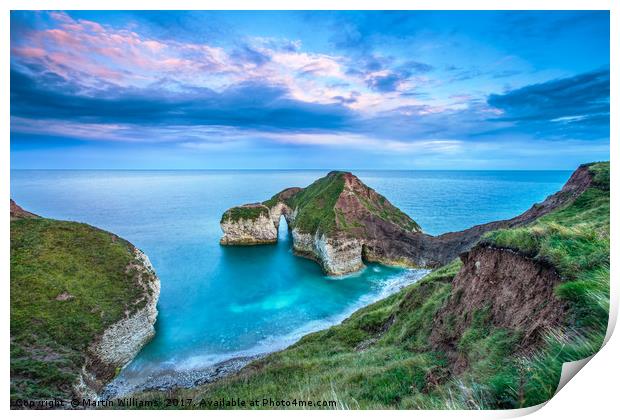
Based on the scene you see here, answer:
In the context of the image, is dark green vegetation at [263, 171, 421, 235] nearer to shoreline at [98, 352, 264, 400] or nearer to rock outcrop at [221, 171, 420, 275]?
rock outcrop at [221, 171, 420, 275]

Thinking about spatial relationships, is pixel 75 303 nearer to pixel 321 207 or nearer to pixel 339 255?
pixel 339 255

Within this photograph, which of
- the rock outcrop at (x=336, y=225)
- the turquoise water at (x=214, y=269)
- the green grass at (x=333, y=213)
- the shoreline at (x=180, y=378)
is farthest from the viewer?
the green grass at (x=333, y=213)

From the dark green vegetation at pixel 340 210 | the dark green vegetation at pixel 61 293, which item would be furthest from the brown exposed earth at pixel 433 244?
the dark green vegetation at pixel 61 293

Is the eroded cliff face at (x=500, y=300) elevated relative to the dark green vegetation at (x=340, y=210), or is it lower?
elevated

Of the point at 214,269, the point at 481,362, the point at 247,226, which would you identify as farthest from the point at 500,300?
the point at 247,226

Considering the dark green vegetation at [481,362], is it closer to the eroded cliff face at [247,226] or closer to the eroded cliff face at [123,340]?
the eroded cliff face at [123,340]

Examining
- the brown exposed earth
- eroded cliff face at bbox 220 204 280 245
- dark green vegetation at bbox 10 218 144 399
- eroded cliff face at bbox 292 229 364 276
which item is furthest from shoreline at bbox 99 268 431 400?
eroded cliff face at bbox 220 204 280 245

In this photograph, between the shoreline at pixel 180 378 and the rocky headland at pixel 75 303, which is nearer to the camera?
the rocky headland at pixel 75 303
